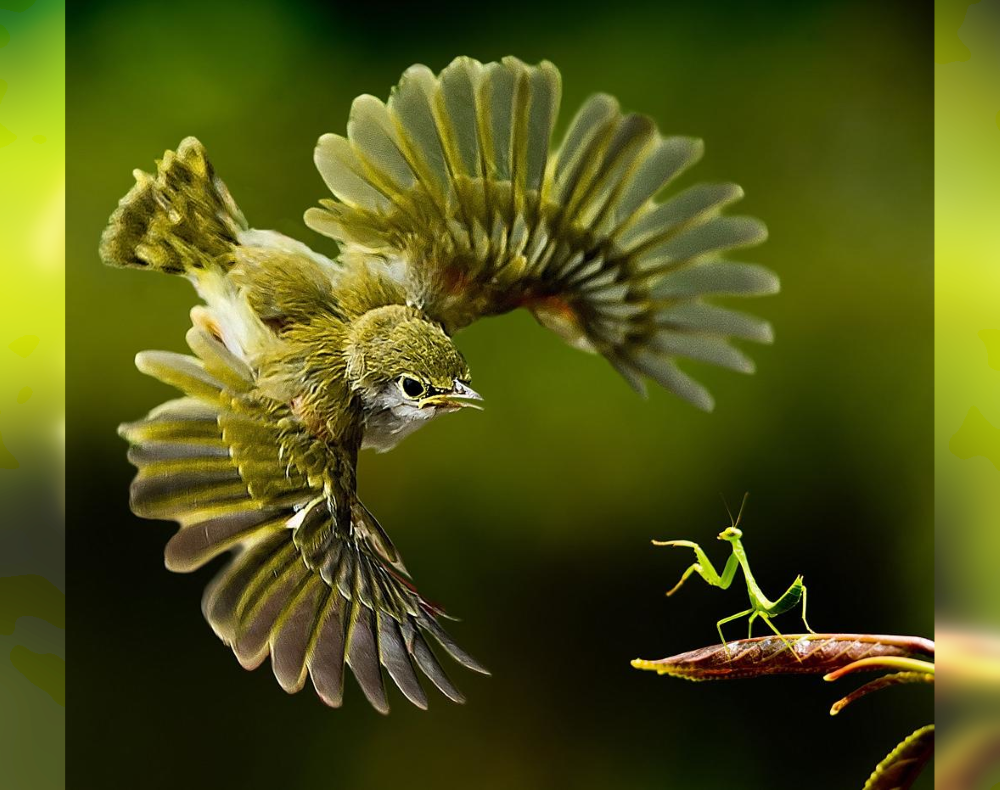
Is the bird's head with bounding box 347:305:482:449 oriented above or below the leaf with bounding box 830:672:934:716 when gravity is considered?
above

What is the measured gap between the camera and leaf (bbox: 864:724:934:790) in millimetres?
1285

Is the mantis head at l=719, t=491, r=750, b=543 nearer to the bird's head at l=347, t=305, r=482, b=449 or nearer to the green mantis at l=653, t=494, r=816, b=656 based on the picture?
the green mantis at l=653, t=494, r=816, b=656

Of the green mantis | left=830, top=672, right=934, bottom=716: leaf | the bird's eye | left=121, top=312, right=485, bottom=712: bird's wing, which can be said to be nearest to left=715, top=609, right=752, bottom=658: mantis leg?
the green mantis

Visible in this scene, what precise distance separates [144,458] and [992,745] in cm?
100

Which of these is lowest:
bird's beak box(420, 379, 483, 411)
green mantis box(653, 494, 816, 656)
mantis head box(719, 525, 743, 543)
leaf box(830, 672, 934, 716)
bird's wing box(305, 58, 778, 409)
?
leaf box(830, 672, 934, 716)

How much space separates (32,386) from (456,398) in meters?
0.52

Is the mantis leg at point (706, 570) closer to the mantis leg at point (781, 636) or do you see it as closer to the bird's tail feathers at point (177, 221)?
the mantis leg at point (781, 636)

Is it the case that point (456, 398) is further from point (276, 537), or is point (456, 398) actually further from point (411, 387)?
point (276, 537)

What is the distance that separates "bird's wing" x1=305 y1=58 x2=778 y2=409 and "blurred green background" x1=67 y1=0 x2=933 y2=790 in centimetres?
2

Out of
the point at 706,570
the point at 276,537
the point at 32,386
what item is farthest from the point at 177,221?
the point at 706,570

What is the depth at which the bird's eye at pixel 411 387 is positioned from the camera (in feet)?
4.19

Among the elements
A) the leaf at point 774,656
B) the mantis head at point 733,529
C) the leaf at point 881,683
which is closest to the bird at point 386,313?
the mantis head at point 733,529

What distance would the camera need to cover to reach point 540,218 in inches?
51.4

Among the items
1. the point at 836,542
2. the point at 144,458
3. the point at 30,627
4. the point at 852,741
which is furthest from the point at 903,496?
the point at 30,627
